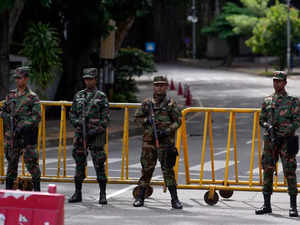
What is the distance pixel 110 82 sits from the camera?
2895 centimetres

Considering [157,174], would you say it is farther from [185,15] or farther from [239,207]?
[185,15]

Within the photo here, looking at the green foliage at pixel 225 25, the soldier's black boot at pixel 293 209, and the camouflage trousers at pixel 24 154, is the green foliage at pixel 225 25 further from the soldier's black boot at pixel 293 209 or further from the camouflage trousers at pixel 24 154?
the soldier's black boot at pixel 293 209

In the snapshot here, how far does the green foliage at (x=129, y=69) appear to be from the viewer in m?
32.0

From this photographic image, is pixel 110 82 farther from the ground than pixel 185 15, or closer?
closer

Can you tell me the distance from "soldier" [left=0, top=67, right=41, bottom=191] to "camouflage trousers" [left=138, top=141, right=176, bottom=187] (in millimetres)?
1401

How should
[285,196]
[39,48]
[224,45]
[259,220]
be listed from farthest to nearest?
[224,45]
[39,48]
[285,196]
[259,220]

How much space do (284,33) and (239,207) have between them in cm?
4504

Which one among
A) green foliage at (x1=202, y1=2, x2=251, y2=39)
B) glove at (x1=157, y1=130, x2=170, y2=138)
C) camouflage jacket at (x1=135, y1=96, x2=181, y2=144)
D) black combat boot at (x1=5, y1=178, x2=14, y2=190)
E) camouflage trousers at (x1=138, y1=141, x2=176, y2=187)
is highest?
green foliage at (x1=202, y1=2, x2=251, y2=39)

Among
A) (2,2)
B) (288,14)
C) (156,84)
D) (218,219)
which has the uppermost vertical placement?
(288,14)

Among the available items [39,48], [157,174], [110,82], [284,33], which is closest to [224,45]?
[284,33]

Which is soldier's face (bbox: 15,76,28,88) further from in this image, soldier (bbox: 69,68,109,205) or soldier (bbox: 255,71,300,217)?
soldier (bbox: 255,71,300,217)

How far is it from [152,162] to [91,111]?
1.03 m

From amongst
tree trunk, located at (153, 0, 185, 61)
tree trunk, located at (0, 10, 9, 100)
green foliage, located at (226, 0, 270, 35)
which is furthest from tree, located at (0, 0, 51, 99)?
tree trunk, located at (153, 0, 185, 61)

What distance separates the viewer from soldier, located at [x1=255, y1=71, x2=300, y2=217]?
32.7ft
